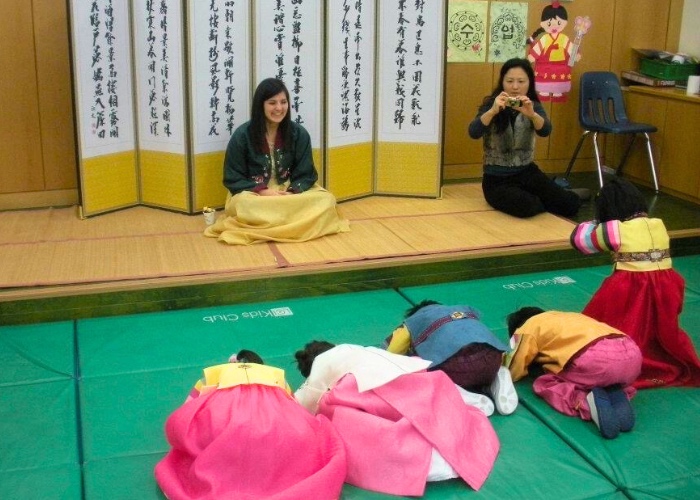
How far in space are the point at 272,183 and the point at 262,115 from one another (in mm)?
414

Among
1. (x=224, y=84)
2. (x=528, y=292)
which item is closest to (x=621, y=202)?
(x=528, y=292)

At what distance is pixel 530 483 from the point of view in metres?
2.55

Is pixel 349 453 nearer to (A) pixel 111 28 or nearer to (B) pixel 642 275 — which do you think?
(B) pixel 642 275

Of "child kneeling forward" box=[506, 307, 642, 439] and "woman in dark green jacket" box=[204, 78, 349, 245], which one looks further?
"woman in dark green jacket" box=[204, 78, 349, 245]

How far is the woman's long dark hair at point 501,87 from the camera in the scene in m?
4.94

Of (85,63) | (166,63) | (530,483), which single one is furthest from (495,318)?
(85,63)

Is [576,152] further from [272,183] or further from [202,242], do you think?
[202,242]

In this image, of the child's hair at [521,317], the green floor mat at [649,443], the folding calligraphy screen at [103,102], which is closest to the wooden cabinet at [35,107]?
the folding calligraphy screen at [103,102]

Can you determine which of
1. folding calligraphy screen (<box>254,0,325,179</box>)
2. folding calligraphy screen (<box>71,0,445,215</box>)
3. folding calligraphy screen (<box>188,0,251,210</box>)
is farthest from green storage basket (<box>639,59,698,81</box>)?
folding calligraphy screen (<box>188,0,251,210</box>)

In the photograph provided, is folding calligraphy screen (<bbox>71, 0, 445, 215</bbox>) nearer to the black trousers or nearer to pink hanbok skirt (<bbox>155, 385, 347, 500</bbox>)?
the black trousers

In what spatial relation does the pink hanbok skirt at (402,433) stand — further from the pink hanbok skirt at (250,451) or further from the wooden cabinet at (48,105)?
the wooden cabinet at (48,105)

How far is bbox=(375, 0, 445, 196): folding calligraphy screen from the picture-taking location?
5.20 metres

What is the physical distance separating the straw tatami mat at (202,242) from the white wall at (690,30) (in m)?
2.29

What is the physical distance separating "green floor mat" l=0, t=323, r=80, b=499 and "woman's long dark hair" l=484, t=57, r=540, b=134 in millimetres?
2847
